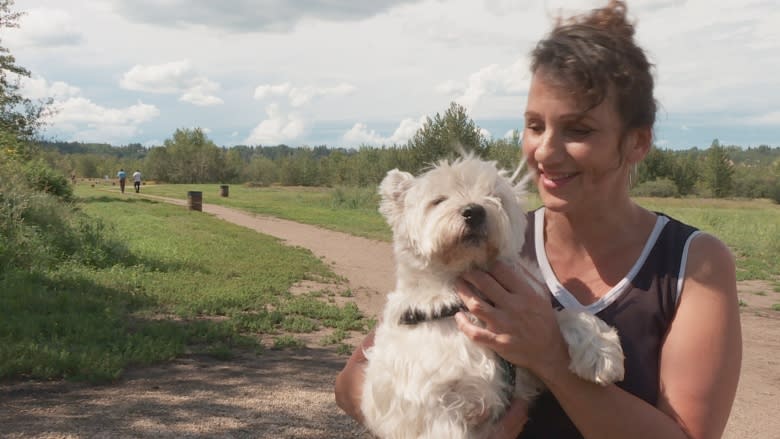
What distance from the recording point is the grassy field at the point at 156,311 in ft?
28.2

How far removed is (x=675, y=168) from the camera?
95.6 meters

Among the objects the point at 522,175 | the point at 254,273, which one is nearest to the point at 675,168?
the point at 254,273

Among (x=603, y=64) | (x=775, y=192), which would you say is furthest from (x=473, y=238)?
(x=775, y=192)

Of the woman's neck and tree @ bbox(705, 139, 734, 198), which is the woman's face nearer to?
the woman's neck

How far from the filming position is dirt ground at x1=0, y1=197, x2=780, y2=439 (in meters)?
6.73

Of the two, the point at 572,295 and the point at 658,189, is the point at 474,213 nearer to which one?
the point at 572,295

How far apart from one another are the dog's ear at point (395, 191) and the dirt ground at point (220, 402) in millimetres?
4406

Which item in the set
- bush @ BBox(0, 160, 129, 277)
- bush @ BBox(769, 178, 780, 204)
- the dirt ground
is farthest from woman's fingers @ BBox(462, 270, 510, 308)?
bush @ BBox(769, 178, 780, 204)

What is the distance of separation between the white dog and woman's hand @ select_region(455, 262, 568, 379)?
0.35ft

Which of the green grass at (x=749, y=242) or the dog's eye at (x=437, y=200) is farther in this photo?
the green grass at (x=749, y=242)

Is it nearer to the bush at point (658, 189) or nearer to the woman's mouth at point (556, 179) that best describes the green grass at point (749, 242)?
the woman's mouth at point (556, 179)

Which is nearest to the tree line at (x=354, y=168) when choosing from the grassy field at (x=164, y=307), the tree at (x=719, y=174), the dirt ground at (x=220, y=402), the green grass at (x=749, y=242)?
the tree at (x=719, y=174)

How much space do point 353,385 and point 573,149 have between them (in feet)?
4.92

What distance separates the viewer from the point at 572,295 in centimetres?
267
